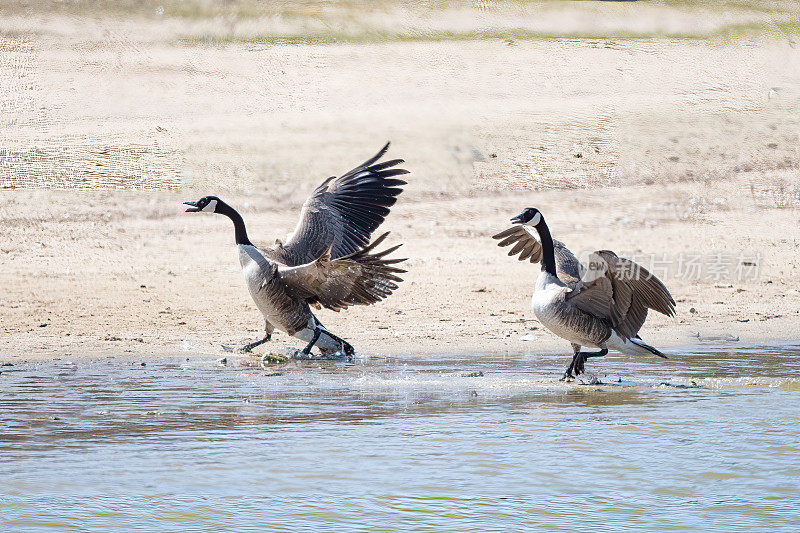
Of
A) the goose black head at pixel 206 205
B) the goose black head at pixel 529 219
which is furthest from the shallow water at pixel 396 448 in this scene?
the goose black head at pixel 206 205

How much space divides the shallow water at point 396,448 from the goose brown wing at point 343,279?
494 millimetres

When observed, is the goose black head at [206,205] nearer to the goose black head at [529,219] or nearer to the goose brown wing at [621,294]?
the goose black head at [529,219]

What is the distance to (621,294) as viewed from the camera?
7754 millimetres

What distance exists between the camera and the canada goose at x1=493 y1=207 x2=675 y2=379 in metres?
7.57

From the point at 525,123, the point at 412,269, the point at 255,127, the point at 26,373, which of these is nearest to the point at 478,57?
the point at 525,123

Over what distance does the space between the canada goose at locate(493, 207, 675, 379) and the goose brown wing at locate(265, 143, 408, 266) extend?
78.3 inches

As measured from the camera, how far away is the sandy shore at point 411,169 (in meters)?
10.2

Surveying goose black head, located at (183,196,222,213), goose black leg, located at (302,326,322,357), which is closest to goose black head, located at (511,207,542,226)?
goose black leg, located at (302,326,322,357)

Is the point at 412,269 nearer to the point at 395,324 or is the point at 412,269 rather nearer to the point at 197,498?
the point at 395,324

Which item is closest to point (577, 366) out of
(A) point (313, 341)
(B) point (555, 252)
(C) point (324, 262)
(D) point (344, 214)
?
(B) point (555, 252)

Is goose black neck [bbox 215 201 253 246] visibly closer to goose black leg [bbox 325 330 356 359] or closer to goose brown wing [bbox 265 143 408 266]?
goose brown wing [bbox 265 143 408 266]

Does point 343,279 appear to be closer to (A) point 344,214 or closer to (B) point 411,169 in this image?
(A) point 344,214

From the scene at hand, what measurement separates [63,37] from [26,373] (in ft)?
32.1

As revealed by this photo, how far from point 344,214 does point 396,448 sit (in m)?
3.77
